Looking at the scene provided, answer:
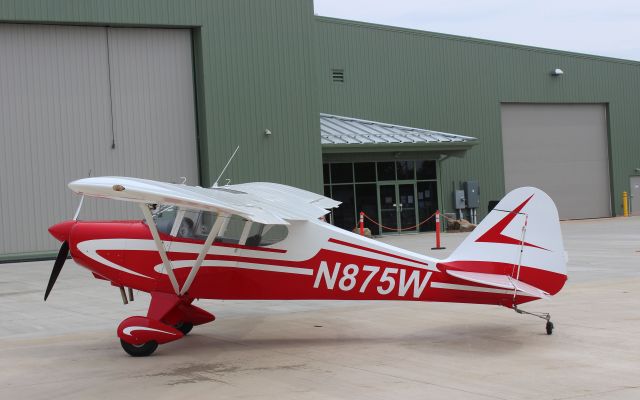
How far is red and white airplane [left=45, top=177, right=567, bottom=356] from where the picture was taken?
923cm

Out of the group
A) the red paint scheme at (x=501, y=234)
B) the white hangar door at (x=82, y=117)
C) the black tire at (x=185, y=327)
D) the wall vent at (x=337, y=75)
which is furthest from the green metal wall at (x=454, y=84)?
the red paint scheme at (x=501, y=234)

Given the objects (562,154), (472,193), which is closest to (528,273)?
(472,193)

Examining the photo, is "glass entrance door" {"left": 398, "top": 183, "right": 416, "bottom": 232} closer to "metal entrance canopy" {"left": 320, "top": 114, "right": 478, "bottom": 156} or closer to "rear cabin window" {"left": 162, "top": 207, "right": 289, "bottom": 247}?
"metal entrance canopy" {"left": 320, "top": 114, "right": 478, "bottom": 156}

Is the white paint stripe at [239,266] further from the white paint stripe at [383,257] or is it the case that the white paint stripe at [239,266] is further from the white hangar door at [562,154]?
the white hangar door at [562,154]

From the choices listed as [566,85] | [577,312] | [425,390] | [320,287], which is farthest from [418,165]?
[425,390]

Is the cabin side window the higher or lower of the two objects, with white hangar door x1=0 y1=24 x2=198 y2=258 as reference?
lower

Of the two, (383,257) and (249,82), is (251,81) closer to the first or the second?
(249,82)

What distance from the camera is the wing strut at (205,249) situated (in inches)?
369

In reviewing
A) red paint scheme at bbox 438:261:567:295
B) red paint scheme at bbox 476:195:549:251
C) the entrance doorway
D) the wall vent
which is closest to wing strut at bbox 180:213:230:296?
red paint scheme at bbox 438:261:567:295

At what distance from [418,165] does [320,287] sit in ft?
79.0

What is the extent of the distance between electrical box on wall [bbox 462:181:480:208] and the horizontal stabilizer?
2581cm

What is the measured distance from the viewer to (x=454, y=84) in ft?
119

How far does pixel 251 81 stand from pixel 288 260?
17447 millimetres

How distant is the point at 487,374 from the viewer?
7.81m
